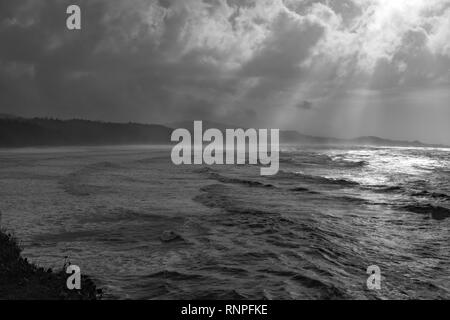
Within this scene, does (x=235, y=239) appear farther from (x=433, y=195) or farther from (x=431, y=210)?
(x=433, y=195)

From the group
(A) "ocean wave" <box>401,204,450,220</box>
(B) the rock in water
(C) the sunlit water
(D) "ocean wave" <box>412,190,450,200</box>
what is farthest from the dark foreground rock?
(D) "ocean wave" <box>412,190,450,200</box>

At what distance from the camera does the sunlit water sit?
36.0ft

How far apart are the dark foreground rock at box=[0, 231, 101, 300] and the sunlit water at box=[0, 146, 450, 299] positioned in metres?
0.68

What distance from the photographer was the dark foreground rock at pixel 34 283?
9.06 metres

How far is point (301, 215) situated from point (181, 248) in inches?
351

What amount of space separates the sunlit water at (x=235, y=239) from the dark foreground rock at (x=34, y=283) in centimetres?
68

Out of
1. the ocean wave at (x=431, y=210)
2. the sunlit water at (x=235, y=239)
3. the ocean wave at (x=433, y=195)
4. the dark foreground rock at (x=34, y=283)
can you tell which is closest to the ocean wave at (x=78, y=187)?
the sunlit water at (x=235, y=239)

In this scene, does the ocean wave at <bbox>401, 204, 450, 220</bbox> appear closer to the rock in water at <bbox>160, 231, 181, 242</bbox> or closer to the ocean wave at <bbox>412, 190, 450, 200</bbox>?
the ocean wave at <bbox>412, 190, 450, 200</bbox>

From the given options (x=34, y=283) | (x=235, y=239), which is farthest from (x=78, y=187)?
(x=34, y=283)

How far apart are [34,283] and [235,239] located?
7.97 meters

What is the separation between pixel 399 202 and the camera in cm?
2750

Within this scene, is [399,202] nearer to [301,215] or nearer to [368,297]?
[301,215]

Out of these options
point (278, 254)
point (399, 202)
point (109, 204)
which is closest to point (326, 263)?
point (278, 254)

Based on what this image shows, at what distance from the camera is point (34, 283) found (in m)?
9.66
